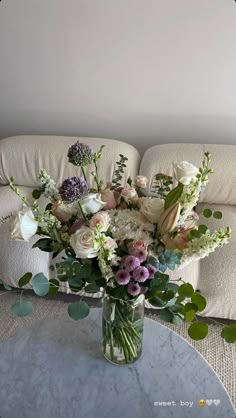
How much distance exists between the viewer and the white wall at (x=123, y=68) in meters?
1.73

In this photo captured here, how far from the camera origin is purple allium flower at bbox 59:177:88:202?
0.72 m

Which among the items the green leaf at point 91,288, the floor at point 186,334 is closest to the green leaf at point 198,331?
the green leaf at point 91,288

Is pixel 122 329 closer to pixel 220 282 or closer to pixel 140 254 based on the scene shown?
pixel 140 254

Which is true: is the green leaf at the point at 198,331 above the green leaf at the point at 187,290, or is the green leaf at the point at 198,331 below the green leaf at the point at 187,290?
below

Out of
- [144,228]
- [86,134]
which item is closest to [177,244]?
[144,228]

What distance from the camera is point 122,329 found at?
0.93 meters

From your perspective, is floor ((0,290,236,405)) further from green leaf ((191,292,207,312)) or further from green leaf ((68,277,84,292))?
green leaf ((191,292,207,312))

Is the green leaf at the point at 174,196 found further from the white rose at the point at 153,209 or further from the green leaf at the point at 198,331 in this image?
the green leaf at the point at 198,331

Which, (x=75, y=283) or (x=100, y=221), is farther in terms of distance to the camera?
(x=75, y=283)

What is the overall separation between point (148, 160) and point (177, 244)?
1.07 metres

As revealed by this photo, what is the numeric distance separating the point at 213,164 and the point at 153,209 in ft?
A: 3.41

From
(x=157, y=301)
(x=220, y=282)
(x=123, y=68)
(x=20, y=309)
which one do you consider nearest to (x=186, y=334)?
(x=220, y=282)

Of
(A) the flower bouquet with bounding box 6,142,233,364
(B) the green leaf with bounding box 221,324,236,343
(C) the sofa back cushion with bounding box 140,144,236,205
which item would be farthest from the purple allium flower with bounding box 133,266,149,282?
(C) the sofa back cushion with bounding box 140,144,236,205

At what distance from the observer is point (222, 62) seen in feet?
5.80
